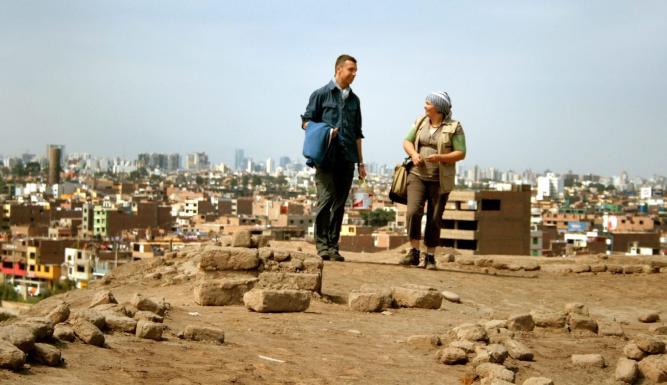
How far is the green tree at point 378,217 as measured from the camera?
129125 millimetres

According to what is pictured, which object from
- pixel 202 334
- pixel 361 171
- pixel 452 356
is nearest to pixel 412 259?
pixel 361 171

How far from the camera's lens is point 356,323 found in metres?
8.25

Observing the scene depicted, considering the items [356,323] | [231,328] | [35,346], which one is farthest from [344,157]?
[35,346]

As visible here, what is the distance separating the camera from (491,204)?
2419 inches

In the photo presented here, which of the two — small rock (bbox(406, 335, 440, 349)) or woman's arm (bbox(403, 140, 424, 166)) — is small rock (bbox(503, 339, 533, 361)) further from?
woman's arm (bbox(403, 140, 424, 166))

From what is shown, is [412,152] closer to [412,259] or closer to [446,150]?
[446,150]

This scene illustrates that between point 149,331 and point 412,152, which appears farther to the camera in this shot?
point 412,152

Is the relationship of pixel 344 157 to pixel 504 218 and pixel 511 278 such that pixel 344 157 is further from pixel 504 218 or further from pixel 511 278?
pixel 504 218

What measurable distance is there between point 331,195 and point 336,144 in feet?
1.68

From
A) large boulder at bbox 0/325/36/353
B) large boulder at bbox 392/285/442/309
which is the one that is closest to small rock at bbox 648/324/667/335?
large boulder at bbox 392/285/442/309

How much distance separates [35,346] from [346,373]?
5.99 feet

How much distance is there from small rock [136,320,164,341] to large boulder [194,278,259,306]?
2.03 m

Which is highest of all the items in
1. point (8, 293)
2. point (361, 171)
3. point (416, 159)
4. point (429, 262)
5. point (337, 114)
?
point (337, 114)

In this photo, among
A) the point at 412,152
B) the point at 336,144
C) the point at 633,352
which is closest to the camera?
the point at 633,352
